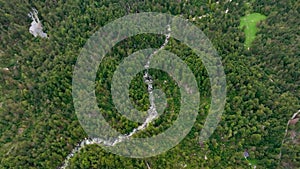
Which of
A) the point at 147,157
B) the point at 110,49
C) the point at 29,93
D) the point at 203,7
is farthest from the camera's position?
the point at 203,7

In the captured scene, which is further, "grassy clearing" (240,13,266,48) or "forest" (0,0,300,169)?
"grassy clearing" (240,13,266,48)

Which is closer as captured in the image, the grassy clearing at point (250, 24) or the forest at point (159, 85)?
the forest at point (159, 85)

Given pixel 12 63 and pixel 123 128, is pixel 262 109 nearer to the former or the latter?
pixel 123 128

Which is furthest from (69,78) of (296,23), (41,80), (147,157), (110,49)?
(296,23)
